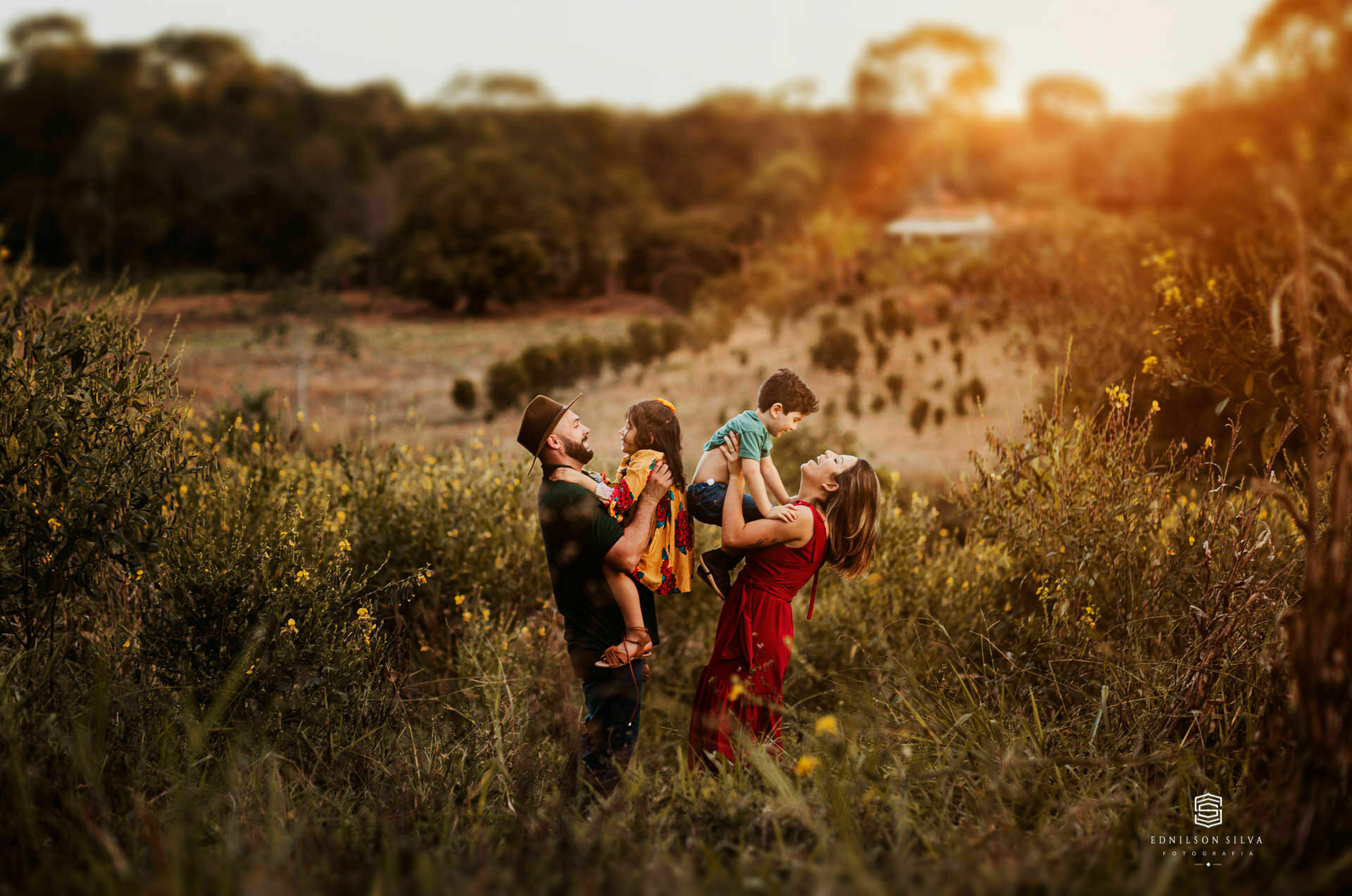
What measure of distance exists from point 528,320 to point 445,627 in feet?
46.2

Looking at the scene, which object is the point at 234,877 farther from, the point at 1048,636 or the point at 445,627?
the point at 1048,636

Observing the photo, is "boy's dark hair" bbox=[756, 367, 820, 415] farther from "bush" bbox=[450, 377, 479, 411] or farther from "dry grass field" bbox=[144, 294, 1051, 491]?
"bush" bbox=[450, 377, 479, 411]

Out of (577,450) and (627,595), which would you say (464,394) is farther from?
(627,595)

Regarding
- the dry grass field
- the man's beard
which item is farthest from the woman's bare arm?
the dry grass field

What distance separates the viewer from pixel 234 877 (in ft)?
6.19

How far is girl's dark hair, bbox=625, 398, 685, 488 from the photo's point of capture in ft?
10.2

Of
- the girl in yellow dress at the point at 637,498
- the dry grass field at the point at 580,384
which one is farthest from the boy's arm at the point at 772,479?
the dry grass field at the point at 580,384

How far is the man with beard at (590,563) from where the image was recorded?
3.03 metres

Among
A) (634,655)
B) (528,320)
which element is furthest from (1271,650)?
(528,320)

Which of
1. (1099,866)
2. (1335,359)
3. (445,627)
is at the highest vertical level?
(1335,359)

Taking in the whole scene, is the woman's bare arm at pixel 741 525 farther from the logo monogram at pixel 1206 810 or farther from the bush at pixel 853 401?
the bush at pixel 853 401

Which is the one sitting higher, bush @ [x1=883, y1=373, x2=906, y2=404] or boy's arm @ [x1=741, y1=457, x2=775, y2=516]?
boy's arm @ [x1=741, y1=457, x2=775, y2=516]

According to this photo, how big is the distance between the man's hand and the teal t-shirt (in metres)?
0.22

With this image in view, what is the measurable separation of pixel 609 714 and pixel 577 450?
3.28 feet
